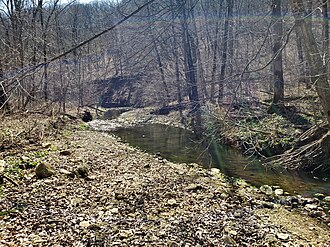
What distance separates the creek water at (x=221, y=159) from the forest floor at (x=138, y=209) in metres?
0.69

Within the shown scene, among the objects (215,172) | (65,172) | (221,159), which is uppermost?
(65,172)

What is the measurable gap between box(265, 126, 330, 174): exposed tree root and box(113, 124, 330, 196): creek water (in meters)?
0.23

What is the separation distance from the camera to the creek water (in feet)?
23.3

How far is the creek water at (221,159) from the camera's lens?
23.3 feet

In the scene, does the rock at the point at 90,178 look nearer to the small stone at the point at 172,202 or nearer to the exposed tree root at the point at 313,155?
the small stone at the point at 172,202

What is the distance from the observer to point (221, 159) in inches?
384

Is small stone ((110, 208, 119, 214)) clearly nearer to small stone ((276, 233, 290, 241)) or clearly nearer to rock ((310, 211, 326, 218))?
small stone ((276, 233, 290, 241))

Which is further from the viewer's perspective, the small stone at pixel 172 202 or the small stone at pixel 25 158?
the small stone at pixel 25 158

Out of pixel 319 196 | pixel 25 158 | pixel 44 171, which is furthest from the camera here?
pixel 25 158

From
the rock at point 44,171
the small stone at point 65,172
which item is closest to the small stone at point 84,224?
the rock at point 44,171

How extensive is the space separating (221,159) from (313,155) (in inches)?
108

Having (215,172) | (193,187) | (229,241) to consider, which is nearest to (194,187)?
(193,187)

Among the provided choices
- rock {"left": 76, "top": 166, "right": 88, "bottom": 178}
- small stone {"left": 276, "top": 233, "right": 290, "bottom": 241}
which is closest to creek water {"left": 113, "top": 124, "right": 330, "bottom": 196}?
small stone {"left": 276, "top": 233, "right": 290, "bottom": 241}

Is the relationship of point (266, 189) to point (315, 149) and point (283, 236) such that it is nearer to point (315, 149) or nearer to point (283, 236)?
point (315, 149)
